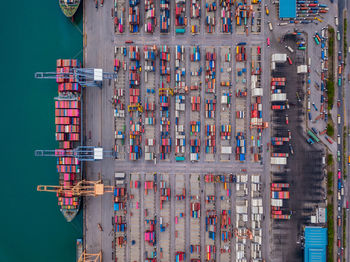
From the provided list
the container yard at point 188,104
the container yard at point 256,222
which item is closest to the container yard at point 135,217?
the container yard at point 188,104

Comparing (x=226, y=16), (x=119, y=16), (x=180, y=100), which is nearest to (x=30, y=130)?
(x=119, y=16)

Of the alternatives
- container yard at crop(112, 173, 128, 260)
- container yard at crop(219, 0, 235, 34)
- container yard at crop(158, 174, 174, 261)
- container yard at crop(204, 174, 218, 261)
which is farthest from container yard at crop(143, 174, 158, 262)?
container yard at crop(219, 0, 235, 34)

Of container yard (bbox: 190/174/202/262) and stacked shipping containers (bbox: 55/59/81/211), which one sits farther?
container yard (bbox: 190/174/202/262)

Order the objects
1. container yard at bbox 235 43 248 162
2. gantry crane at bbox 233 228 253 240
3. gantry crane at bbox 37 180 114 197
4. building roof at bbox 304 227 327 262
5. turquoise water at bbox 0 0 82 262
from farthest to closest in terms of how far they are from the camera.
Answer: turquoise water at bbox 0 0 82 262 < container yard at bbox 235 43 248 162 < building roof at bbox 304 227 327 262 < gantry crane at bbox 233 228 253 240 < gantry crane at bbox 37 180 114 197

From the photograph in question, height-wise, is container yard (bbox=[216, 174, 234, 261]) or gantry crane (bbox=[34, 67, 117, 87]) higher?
gantry crane (bbox=[34, 67, 117, 87])

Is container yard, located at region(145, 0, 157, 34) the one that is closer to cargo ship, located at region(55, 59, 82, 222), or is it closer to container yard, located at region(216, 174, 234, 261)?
cargo ship, located at region(55, 59, 82, 222)

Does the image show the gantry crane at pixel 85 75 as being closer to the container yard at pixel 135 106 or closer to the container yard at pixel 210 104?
the container yard at pixel 135 106

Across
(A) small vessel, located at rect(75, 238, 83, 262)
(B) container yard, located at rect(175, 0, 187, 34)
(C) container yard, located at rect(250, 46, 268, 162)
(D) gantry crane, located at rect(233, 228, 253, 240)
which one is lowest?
(A) small vessel, located at rect(75, 238, 83, 262)
